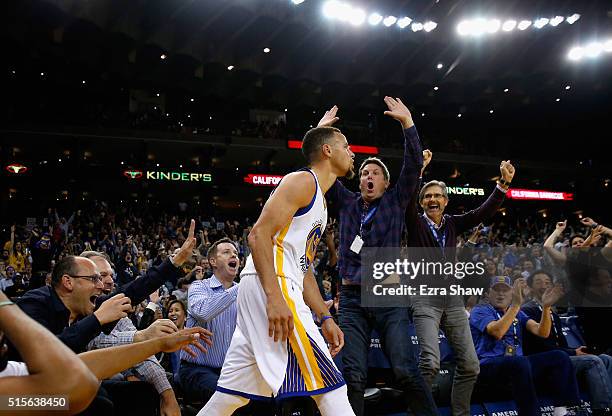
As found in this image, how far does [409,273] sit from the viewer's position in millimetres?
4855

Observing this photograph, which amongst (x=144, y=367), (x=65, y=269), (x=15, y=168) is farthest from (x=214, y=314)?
(x=15, y=168)

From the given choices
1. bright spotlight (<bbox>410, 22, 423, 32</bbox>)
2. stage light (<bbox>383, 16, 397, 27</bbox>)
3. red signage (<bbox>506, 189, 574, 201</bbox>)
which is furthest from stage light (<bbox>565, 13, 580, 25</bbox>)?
red signage (<bbox>506, 189, 574, 201</bbox>)

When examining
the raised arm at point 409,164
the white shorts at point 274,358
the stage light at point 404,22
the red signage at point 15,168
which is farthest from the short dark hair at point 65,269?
the stage light at point 404,22

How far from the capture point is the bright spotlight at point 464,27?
23.5m

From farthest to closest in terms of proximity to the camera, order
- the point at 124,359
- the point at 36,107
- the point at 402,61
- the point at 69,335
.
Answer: the point at 402,61, the point at 36,107, the point at 69,335, the point at 124,359

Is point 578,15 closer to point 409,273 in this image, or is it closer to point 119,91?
point 119,91

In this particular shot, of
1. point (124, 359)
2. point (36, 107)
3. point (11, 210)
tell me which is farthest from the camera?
point (36, 107)

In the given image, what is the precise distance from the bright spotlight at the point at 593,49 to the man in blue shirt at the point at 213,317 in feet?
80.8

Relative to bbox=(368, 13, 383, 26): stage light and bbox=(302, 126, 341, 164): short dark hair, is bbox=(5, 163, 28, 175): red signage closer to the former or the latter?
bbox=(368, 13, 383, 26): stage light

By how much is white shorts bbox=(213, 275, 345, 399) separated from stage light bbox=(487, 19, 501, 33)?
914 inches

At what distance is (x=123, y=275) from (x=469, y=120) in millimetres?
26092

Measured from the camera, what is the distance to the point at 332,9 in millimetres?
21781

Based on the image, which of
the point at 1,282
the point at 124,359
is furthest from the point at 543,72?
the point at 124,359

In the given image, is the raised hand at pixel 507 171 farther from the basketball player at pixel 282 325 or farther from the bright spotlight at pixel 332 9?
the bright spotlight at pixel 332 9
